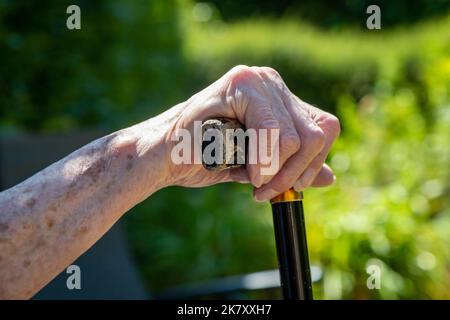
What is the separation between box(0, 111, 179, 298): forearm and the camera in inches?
50.7

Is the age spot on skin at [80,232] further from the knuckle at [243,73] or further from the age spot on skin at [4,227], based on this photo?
the knuckle at [243,73]

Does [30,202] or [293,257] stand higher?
[30,202]

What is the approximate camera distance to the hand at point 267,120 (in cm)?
134

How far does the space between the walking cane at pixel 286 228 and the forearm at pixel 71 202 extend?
11 centimetres

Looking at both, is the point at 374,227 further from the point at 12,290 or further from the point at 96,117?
the point at 12,290

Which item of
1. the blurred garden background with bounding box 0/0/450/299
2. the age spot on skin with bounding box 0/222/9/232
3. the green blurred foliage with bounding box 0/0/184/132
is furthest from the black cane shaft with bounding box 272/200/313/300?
the green blurred foliage with bounding box 0/0/184/132

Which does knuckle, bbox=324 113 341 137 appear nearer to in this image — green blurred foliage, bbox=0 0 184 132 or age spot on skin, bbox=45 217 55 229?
age spot on skin, bbox=45 217 55 229

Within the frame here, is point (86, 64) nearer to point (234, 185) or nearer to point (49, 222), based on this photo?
point (234, 185)

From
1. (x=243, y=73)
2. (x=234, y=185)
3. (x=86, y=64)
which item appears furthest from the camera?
(x=234, y=185)

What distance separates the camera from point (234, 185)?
555 cm

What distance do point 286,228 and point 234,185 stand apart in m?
4.26

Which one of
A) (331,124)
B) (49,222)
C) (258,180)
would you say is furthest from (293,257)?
(49,222)

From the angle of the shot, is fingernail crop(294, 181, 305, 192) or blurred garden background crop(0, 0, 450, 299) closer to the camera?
fingernail crop(294, 181, 305, 192)
